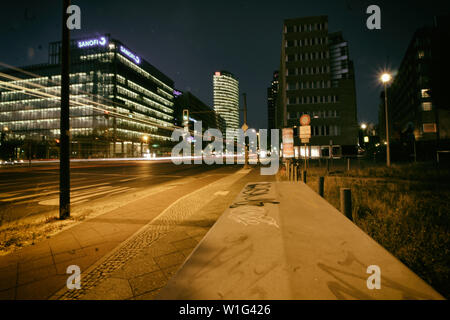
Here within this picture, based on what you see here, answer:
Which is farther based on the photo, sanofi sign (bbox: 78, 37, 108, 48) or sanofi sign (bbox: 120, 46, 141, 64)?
sanofi sign (bbox: 120, 46, 141, 64)

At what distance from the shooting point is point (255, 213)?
13.6ft

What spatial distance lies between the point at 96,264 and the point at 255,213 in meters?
2.80

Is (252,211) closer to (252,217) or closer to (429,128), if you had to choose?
(252,217)

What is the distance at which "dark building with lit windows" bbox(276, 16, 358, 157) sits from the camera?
49656mm

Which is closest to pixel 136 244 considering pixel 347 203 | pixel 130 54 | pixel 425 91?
pixel 347 203

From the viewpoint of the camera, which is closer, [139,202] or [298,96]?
[139,202]

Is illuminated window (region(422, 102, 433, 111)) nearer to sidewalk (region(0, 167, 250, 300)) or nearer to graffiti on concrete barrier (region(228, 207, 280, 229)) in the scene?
graffiti on concrete barrier (region(228, 207, 280, 229))

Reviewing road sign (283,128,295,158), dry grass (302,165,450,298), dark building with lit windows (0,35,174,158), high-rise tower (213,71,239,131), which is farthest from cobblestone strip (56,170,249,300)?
high-rise tower (213,71,239,131)

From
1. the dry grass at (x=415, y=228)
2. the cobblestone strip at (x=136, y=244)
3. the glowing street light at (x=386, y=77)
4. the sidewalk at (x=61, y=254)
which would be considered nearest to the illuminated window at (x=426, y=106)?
the glowing street light at (x=386, y=77)

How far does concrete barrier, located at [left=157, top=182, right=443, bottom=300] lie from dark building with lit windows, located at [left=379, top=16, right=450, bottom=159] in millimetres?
12958

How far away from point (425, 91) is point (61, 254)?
19.8 meters

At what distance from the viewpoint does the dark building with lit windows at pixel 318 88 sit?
163 ft

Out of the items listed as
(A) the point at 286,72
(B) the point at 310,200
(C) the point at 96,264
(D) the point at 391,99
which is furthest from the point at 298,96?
(D) the point at 391,99
